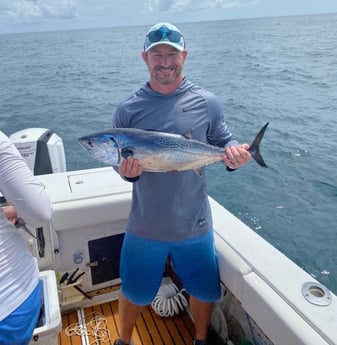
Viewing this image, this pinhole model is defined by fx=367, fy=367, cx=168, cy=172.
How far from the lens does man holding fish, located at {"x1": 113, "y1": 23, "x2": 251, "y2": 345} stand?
6.55 feet

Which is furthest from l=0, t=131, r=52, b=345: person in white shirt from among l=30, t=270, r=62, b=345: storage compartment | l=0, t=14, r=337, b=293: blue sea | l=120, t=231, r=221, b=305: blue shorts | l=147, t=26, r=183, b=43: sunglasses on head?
l=0, t=14, r=337, b=293: blue sea

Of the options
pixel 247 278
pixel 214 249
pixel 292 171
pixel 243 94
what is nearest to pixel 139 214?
pixel 214 249

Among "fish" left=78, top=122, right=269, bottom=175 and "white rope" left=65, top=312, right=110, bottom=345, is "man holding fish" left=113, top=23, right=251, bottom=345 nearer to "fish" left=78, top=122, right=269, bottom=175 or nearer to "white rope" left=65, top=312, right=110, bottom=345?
"fish" left=78, top=122, right=269, bottom=175

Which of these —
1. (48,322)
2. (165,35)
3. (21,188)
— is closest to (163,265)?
(48,322)

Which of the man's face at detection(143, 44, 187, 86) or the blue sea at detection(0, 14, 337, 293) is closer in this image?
the man's face at detection(143, 44, 187, 86)

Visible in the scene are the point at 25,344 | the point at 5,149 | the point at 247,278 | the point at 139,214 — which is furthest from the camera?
the point at 139,214

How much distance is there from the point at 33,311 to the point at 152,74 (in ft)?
4.31

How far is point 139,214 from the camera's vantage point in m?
2.13

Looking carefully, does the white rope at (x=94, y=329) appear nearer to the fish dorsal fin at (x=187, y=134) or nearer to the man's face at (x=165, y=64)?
the fish dorsal fin at (x=187, y=134)

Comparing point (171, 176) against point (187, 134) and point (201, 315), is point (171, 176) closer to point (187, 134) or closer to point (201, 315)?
point (187, 134)

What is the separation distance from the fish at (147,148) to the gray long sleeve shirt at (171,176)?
10 centimetres

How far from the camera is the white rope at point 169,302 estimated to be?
2.77m

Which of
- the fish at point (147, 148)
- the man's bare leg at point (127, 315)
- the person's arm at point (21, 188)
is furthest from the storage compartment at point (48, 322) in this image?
the fish at point (147, 148)

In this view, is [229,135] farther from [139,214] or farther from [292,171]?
[292,171]
